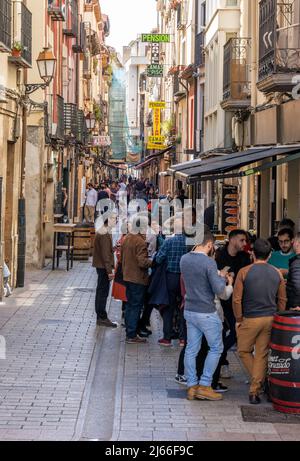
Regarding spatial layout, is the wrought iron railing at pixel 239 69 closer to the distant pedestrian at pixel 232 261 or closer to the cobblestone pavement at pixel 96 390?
the cobblestone pavement at pixel 96 390

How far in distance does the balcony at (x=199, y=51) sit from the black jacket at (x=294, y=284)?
89.4 feet

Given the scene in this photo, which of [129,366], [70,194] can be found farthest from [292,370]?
[70,194]

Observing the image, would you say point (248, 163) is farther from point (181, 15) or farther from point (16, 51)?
point (181, 15)

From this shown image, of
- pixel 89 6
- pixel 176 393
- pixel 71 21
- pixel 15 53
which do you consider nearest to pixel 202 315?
pixel 176 393

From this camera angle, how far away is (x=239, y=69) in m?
24.2

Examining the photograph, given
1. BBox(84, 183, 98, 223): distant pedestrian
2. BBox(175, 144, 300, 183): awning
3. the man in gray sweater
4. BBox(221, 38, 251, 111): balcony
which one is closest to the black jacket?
the man in gray sweater

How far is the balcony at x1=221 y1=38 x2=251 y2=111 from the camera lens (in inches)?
939

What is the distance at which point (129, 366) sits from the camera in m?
13.0

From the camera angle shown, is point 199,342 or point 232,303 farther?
point 232,303

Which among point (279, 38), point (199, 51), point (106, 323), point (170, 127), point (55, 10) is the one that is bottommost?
point (106, 323)

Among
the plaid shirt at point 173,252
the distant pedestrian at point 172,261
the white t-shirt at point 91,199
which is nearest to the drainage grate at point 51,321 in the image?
the distant pedestrian at point 172,261

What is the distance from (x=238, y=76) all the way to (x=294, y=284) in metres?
14.0

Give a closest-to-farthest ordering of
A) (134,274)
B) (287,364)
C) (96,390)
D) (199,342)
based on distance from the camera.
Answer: (287,364)
(199,342)
(96,390)
(134,274)

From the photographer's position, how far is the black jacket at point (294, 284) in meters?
10.7
